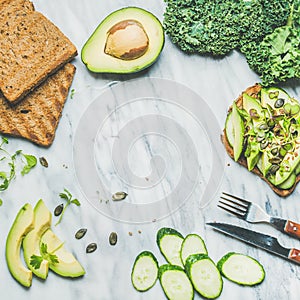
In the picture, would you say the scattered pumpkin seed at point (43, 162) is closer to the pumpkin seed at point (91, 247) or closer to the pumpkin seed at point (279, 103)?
the pumpkin seed at point (91, 247)

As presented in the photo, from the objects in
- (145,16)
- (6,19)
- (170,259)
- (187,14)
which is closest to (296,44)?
(187,14)

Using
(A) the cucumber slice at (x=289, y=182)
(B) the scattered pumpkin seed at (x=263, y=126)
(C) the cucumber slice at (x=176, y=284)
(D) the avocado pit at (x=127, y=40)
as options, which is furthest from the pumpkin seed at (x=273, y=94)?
(C) the cucumber slice at (x=176, y=284)

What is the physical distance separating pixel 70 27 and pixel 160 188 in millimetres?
909

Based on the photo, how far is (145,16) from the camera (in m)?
3.07

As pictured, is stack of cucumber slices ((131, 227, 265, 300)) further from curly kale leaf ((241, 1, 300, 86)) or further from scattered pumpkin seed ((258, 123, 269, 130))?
curly kale leaf ((241, 1, 300, 86))

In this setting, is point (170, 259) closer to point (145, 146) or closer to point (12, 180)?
point (145, 146)

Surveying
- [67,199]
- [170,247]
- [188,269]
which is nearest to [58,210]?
[67,199]

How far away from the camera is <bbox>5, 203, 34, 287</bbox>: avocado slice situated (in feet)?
9.75

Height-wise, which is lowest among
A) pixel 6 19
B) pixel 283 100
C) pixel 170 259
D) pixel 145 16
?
pixel 170 259

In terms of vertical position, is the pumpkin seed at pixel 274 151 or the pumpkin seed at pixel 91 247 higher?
the pumpkin seed at pixel 91 247

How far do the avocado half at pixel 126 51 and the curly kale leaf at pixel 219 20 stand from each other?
103 millimetres

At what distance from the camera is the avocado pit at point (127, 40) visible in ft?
9.89

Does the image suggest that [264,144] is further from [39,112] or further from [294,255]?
[39,112]

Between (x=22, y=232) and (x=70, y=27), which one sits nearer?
(x=22, y=232)
